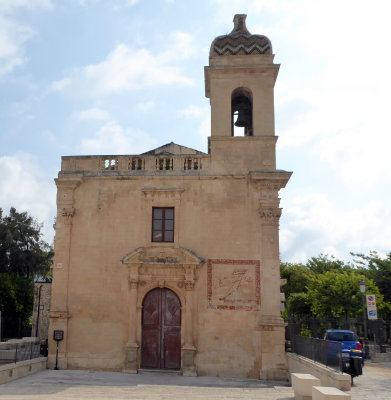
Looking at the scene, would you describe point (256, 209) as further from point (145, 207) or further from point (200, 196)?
point (145, 207)

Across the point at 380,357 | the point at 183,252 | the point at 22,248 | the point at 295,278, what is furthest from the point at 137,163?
the point at 295,278

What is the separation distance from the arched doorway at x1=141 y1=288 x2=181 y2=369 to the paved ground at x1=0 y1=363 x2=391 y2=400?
0.69m

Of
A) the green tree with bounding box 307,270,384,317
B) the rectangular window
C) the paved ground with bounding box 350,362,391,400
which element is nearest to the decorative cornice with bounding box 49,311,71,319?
the rectangular window

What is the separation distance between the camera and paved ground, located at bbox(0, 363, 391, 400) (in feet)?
37.4

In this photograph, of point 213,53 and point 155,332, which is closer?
point 155,332

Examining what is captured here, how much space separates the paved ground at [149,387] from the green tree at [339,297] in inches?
385

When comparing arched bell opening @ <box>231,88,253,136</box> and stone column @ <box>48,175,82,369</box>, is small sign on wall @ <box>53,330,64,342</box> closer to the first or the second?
stone column @ <box>48,175,82,369</box>

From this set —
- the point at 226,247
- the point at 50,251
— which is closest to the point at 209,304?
the point at 226,247

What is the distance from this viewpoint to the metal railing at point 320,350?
11.4 metres

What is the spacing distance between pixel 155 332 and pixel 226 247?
3817 millimetres

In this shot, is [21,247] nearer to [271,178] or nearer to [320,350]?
[271,178]

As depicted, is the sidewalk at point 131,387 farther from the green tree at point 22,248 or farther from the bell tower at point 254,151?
the green tree at point 22,248

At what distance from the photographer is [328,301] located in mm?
26141

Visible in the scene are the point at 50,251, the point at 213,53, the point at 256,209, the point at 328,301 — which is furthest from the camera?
the point at 50,251
